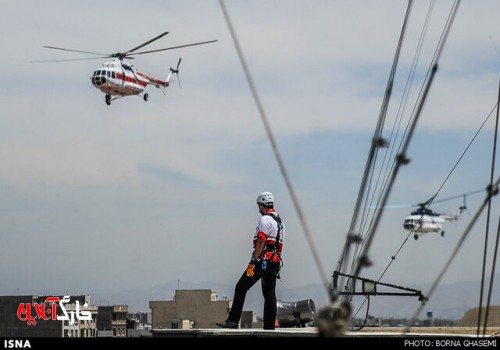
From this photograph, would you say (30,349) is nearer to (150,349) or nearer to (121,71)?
(150,349)

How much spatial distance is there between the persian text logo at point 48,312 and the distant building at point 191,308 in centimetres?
1023

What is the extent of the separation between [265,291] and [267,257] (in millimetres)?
411

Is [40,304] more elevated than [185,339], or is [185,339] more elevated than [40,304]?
[40,304]

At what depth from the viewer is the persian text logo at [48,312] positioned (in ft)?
526

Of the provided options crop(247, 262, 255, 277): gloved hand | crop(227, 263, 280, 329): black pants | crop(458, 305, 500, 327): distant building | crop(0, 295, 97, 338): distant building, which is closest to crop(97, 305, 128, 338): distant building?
crop(0, 295, 97, 338): distant building

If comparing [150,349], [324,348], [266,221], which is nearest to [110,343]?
[150,349]

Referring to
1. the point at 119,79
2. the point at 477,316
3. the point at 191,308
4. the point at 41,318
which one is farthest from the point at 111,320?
the point at 477,316

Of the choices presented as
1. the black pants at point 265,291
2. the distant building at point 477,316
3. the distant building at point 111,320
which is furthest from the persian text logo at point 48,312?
the black pants at point 265,291

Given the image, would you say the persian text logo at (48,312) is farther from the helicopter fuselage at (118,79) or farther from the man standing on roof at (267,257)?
the man standing on roof at (267,257)

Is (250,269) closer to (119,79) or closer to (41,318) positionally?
(119,79)

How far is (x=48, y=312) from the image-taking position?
163500 mm

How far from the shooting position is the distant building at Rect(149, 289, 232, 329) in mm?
169750

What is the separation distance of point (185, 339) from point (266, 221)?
5.58 meters

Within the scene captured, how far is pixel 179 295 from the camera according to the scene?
18025cm
